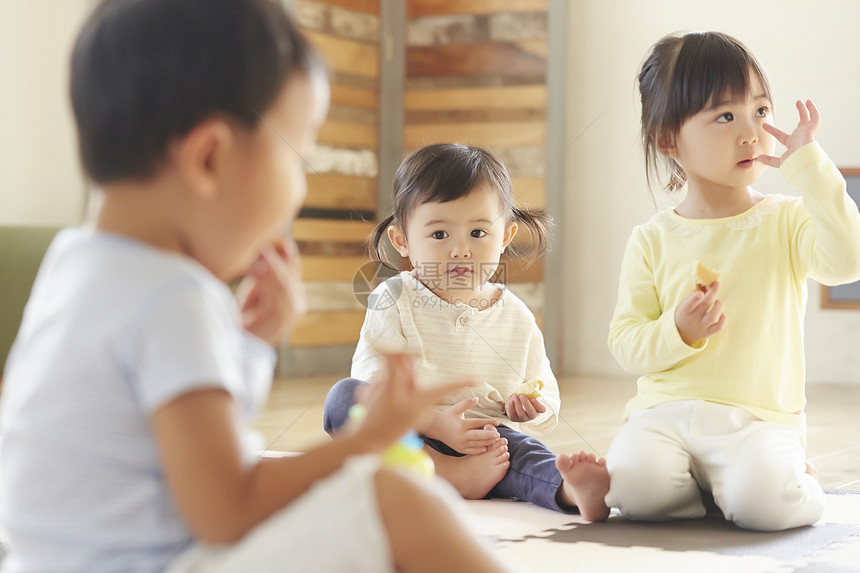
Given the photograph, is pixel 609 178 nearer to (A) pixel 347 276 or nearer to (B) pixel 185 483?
(A) pixel 347 276

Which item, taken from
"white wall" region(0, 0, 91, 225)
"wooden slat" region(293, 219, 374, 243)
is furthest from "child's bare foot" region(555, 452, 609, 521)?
"white wall" region(0, 0, 91, 225)

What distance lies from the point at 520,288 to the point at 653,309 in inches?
30.3

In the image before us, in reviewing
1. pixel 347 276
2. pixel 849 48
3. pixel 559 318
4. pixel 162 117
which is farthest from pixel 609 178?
pixel 162 117

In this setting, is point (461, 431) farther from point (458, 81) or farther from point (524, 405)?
point (458, 81)

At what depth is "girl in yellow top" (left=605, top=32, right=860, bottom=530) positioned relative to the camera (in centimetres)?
99

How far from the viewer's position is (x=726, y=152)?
1.07 meters

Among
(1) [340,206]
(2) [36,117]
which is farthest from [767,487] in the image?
(2) [36,117]

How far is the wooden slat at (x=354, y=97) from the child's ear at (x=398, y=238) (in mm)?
600

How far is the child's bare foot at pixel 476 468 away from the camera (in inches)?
44.0

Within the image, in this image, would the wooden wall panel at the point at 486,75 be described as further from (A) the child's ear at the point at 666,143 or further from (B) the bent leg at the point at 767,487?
(B) the bent leg at the point at 767,487

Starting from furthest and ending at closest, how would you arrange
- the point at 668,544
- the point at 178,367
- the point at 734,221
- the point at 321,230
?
the point at 321,230, the point at 734,221, the point at 668,544, the point at 178,367

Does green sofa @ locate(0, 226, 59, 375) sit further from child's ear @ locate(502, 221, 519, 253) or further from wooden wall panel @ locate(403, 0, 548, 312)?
child's ear @ locate(502, 221, 519, 253)

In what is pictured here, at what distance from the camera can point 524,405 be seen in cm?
113

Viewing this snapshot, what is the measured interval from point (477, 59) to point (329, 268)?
3.17 ft
